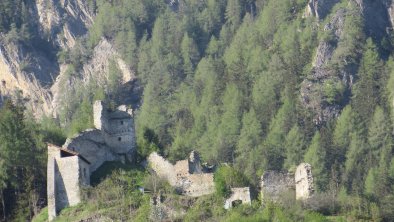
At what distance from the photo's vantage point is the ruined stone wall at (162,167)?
7044cm

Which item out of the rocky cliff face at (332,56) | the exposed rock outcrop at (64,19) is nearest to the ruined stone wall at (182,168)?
the rocky cliff face at (332,56)

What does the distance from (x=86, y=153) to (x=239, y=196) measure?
9858mm

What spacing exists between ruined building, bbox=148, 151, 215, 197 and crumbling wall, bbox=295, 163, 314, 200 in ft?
15.6

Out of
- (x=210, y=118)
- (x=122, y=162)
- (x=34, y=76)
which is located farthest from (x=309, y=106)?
(x=122, y=162)

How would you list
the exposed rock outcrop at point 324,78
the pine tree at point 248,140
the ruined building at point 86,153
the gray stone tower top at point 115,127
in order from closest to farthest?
the ruined building at point 86,153, the gray stone tower top at point 115,127, the pine tree at point 248,140, the exposed rock outcrop at point 324,78

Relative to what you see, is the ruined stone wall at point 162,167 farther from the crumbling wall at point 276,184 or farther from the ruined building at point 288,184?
the ruined building at point 288,184

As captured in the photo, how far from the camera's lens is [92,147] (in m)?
71.8

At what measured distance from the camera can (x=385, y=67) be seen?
396 ft

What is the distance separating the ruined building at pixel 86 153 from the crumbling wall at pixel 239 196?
8.25 meters

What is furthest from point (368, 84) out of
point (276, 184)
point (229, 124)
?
point (276, 184)

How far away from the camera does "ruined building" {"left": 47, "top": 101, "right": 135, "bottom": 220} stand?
67.9 metres

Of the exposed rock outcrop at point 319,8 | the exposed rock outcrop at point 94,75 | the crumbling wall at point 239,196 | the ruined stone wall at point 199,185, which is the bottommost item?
the crumbling wall at point 239,196

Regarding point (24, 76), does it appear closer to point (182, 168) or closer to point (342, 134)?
point (342, 134)

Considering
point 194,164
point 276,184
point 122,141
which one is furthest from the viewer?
point 122,141
